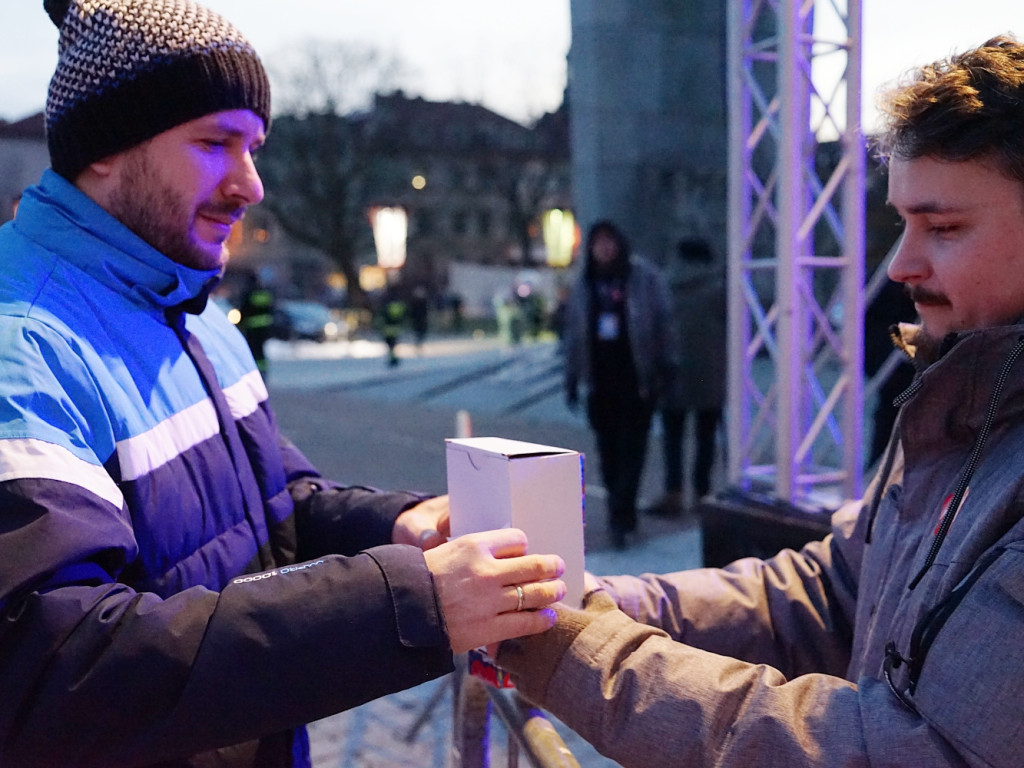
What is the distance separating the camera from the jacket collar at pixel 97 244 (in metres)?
1.38

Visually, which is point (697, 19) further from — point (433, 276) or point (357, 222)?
point (433, 276)

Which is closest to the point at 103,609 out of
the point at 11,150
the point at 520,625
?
the point at 520,625

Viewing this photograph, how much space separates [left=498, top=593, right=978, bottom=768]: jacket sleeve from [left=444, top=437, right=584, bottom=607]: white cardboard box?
100 millimetres

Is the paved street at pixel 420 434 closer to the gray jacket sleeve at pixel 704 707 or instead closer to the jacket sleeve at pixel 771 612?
the jacket sleeve at pixel 771 612

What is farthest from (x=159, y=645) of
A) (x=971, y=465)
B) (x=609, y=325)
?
(x=609, y=325)

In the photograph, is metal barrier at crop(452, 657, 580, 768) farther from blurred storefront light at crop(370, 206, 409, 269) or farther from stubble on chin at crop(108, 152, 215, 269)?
blurred storefront light at crop(370, 206, 409, 269)

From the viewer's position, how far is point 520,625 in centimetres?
129

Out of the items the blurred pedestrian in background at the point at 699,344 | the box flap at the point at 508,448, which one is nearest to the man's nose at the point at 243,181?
the box flap at the point at 508,448

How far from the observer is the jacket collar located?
4.53 ft

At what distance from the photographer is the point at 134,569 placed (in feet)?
4.17

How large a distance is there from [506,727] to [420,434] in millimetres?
9915

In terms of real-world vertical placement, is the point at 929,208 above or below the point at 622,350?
above

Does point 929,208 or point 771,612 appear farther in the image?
point 771,612

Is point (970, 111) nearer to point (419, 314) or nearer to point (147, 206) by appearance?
point (147, 206)
